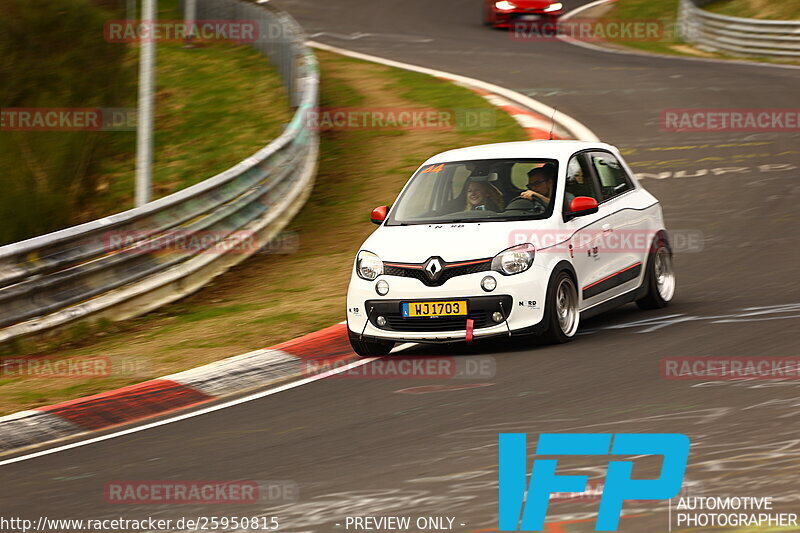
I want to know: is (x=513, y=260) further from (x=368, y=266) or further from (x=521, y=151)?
(x=521, y=151)

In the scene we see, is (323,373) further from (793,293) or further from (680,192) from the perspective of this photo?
(680,192)

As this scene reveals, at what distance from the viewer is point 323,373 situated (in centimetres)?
931

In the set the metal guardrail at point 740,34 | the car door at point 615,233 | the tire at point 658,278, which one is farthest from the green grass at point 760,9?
the car door at point 615,233

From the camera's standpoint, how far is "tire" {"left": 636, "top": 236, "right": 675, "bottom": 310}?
1087cm

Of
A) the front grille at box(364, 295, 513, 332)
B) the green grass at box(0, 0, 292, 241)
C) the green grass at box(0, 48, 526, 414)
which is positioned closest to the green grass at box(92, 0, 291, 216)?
the green grass at box(0, 0, 292, 241)

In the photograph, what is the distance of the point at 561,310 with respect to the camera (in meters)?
9.60

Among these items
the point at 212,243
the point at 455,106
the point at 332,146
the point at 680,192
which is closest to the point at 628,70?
the point at 455,106

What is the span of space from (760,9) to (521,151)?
2374cm

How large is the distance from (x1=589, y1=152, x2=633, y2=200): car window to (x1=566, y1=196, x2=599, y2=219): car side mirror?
2.67 ft

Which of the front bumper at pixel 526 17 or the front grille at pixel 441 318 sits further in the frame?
the front bumper at pixel 526 17

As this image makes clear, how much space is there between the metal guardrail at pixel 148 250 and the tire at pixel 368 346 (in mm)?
3576

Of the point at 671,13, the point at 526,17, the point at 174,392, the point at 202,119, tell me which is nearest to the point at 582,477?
the point at 174,392

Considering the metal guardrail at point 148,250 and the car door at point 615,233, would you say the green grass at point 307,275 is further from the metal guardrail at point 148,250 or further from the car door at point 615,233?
the car door at point 615,233

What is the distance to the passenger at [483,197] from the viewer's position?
395 inches
